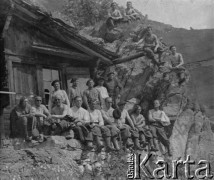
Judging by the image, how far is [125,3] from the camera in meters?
16.9

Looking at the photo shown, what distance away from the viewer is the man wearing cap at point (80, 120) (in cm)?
1077

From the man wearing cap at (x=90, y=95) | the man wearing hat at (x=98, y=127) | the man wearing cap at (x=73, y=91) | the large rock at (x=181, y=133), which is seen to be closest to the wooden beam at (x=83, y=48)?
the man wearing cap at (x=73, y=91)

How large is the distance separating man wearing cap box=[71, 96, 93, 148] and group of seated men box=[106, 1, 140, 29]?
16.3 ft

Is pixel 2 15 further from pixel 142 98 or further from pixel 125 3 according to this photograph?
pixel 125 3

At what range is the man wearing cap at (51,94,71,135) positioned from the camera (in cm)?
1059

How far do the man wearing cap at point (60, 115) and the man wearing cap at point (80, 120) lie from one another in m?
0.21

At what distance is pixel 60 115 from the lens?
35.6 feet

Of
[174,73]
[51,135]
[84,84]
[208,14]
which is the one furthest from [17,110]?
[208,14]

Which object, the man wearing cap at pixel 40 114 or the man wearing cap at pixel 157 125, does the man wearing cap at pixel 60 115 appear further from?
the man wearing cap at pixel 157 125

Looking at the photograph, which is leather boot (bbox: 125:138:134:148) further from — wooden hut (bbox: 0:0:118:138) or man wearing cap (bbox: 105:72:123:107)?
wooden hut (bbox: 0:0:118:138)

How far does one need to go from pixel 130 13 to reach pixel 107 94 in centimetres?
480

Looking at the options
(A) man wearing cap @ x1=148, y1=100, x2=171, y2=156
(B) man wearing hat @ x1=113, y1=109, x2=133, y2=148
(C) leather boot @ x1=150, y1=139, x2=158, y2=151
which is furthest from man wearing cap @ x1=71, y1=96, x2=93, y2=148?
(A) man wearing cap @ x1=148, y1=100, x2=171, y2=156

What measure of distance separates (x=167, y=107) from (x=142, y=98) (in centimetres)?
76

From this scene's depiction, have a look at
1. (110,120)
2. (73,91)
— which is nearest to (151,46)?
(73,91)
